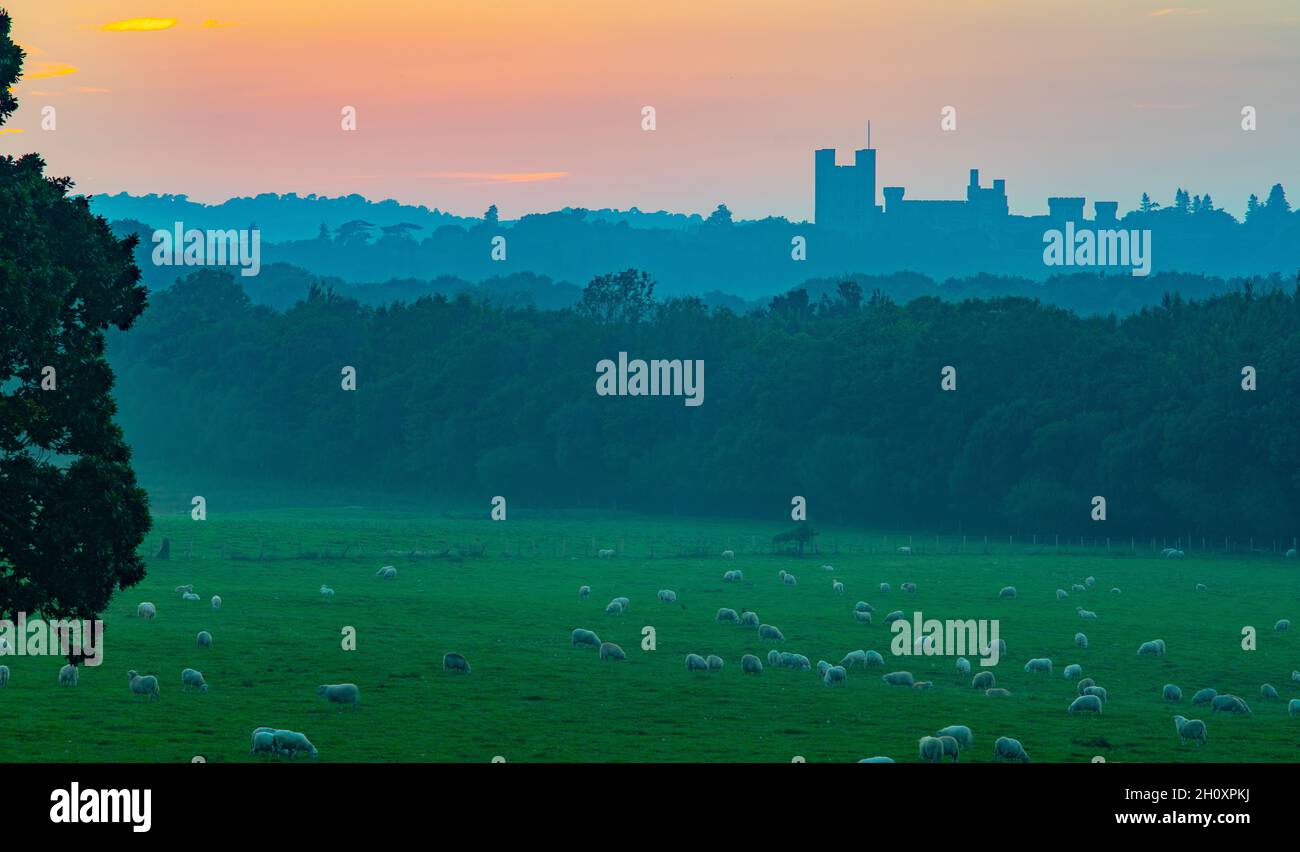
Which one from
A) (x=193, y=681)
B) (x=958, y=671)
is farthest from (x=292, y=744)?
(x=958, y=671)

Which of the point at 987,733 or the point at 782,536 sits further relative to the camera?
the point at 782,536

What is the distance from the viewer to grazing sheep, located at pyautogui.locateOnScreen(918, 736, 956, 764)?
3356 cm

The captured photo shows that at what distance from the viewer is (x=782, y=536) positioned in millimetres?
94500

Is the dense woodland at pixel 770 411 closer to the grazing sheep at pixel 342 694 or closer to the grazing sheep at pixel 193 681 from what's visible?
the grazing sheep at pixel 342 694

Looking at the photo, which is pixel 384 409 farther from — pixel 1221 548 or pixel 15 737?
pixel 15 737

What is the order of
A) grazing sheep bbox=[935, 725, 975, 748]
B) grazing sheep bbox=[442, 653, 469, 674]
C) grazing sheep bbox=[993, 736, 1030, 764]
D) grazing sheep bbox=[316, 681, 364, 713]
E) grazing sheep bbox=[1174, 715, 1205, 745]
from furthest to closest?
grazing sheep bbox=[442, 653, 469, 674], grazing sheep bbox=[316, 681, 364, 713], grazing sheep bbox=[1174, 715, 1205, 745], grazing sheep bbox=[935, 725, 975, 748], grazing sheep bbox=[993, 736, 1030, 764]

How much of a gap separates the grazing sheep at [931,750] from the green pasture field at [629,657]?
754 millimetres

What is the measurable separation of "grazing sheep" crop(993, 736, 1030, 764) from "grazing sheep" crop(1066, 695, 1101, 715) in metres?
7.35

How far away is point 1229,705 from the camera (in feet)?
140

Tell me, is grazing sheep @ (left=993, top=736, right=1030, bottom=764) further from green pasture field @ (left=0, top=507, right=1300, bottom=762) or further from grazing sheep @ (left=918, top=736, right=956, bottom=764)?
grazing sheep @ (left=918, top=736, right=956, bottom=764)

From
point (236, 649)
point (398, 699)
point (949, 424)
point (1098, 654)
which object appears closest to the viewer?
point (398, 699)

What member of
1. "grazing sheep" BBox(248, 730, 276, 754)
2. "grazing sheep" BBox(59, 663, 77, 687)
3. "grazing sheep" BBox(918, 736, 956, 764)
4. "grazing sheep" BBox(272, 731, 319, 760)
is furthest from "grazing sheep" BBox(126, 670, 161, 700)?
"grazing sheep" BBox(918, 736, 956, 764)
